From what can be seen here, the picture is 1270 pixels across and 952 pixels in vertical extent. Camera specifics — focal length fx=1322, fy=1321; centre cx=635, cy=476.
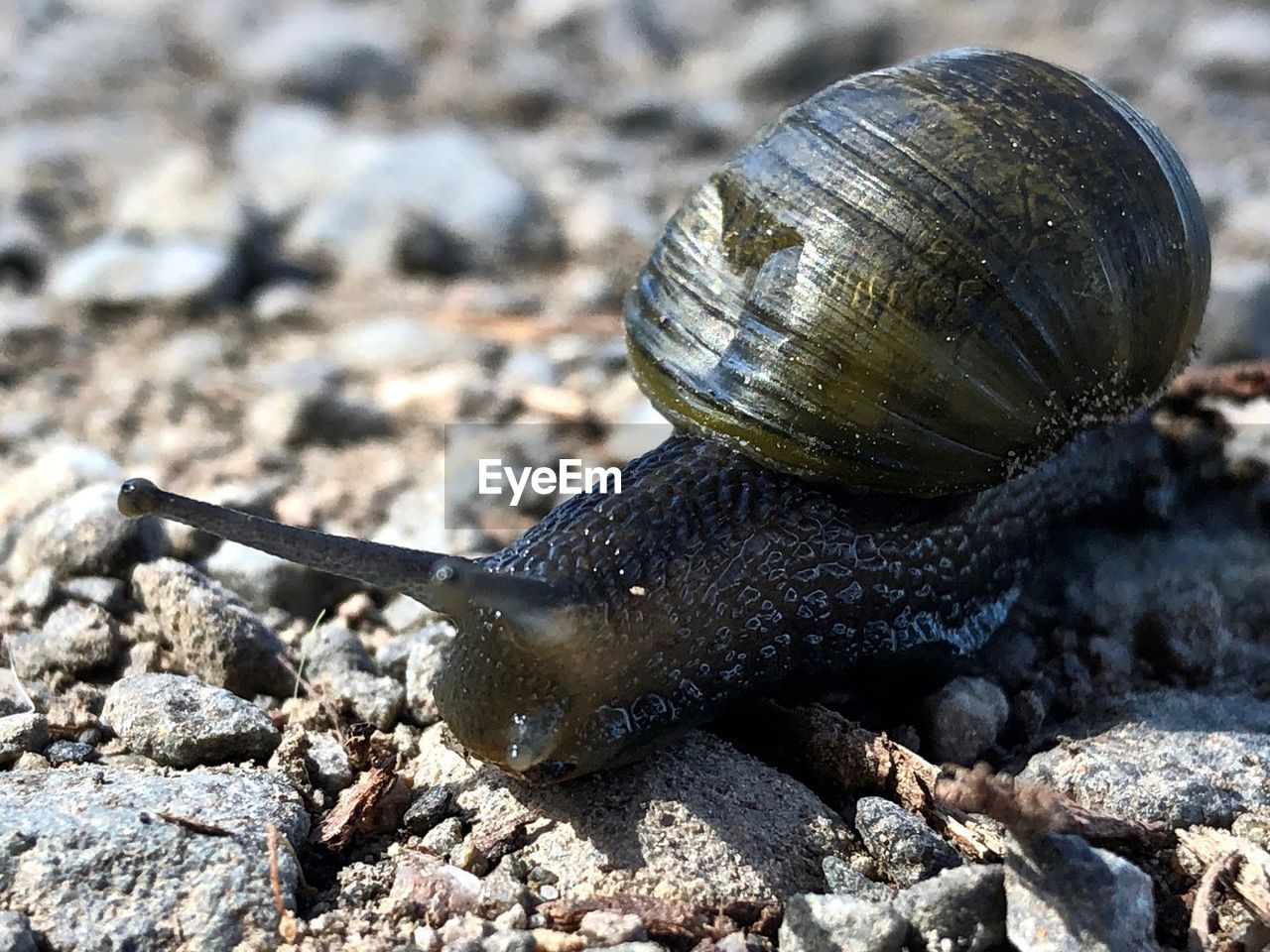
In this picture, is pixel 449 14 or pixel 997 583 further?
pixel 449 14

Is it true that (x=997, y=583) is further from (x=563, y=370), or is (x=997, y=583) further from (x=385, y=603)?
(x=563, y=370)

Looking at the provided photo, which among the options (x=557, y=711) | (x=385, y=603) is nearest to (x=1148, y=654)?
(x=557, y=711)

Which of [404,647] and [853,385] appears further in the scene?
[404,647]

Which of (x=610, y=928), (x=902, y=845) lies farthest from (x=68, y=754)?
(x=902, y=845)

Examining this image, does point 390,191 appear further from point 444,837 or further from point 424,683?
point 444,837

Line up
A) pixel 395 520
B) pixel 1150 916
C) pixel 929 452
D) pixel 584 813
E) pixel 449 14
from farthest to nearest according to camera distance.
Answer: pixel 449 14
pixel 395 520
pixel 929 452
pixel 584 813
pixel 1150 916

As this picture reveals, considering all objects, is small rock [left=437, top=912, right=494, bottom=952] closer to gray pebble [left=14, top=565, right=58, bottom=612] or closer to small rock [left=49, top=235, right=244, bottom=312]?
gray pebble [left=14, top=565, right=58, bottom=612]

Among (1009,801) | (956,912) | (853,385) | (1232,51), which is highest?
(1232,51)
